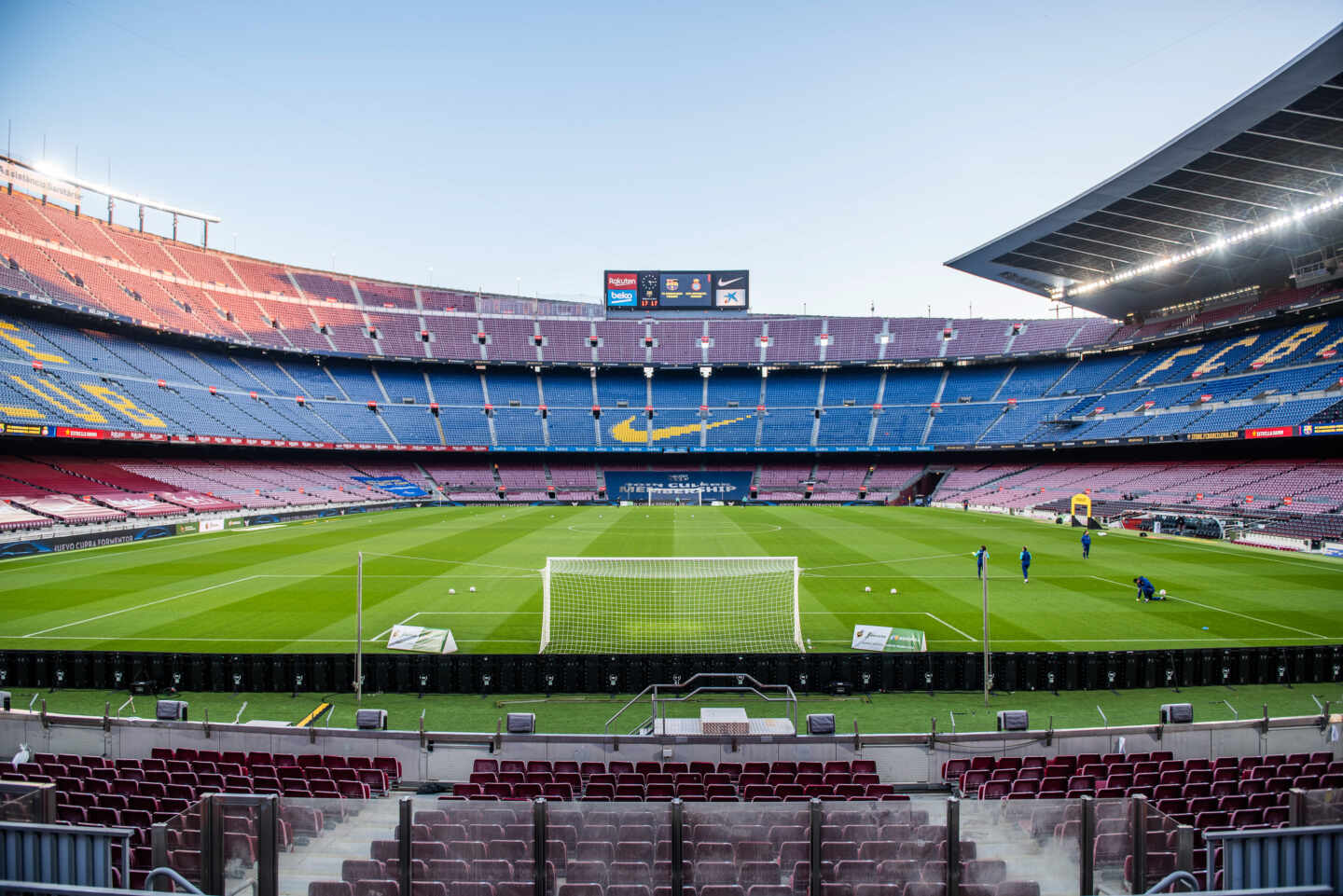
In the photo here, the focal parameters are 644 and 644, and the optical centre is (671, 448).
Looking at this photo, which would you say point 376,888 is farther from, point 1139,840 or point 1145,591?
point 1145,591

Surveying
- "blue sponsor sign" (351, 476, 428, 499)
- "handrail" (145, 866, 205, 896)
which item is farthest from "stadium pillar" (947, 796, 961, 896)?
"blue sponsor sign" (351, 476, 428, 499)

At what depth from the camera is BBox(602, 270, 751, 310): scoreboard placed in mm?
68812

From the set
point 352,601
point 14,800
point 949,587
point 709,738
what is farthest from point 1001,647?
point 352,601

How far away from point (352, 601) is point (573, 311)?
204ft

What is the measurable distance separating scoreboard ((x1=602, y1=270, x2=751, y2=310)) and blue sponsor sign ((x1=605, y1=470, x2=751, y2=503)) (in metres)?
18.0

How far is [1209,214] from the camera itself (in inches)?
1474

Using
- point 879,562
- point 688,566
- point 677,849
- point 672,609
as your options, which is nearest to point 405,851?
point 677,849

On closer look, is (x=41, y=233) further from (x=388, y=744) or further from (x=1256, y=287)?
(x=1256, y=287)

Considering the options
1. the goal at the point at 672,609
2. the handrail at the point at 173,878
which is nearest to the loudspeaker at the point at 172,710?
the handrail at the point at 173,878

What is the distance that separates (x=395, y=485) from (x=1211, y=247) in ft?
213

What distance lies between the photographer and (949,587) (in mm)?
21031

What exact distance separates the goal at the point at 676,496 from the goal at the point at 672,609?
39.9 meters

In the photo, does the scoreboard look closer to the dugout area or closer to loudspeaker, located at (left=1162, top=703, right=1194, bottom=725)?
the dugout area

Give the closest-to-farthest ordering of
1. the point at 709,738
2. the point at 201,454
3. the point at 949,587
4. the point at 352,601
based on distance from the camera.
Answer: the point at 709,738 → the point at 352,601 → the point at 949,587 → the point at 201,454
